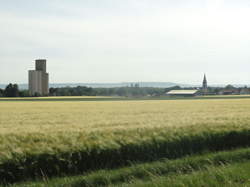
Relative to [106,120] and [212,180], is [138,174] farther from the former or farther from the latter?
[106,120]

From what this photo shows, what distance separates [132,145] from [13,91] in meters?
101

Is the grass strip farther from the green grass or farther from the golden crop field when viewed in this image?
the golden crop field

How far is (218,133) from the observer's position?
1251cm

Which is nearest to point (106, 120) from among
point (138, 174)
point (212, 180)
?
point (138, 174)

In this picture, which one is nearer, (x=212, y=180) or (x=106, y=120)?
(x=212, y=180)

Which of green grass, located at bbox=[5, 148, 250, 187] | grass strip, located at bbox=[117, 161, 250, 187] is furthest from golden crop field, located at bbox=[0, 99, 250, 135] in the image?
grass strip, located at bbox=[117, 161, 250, 187]

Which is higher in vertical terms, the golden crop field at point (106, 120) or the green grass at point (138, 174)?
the golden crop field at point (106, 120)

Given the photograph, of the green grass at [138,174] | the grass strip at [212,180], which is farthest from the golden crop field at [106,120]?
the grass strip at [212,180]

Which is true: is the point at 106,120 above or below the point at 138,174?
above

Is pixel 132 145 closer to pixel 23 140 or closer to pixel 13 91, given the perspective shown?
pixel 23 140

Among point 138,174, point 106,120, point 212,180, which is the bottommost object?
point 138,174

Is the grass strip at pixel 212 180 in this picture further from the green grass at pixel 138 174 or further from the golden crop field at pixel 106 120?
the golden crop field at pixel 106 120

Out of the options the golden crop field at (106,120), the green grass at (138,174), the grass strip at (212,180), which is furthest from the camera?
the golden crop field at (106,120)

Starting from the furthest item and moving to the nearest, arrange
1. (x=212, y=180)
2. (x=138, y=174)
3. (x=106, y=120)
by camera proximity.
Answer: (x=106, y=120), (x=138, y=174), (x=212, y=180)
